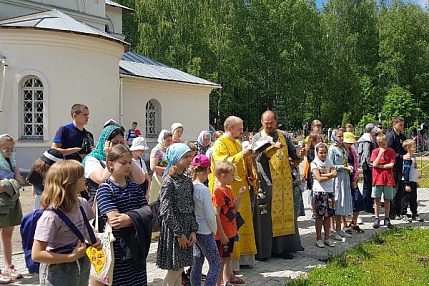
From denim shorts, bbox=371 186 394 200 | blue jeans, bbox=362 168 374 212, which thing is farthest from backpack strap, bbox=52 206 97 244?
blue jeans, bbox=362 168 374 212

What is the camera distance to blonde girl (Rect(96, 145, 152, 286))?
12.2ft

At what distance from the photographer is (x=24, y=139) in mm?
15516

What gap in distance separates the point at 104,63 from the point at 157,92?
509 cm

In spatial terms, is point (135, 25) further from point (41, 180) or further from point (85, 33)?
point (41, 180)

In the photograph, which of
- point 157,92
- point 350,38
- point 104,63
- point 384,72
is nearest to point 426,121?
point 384,72

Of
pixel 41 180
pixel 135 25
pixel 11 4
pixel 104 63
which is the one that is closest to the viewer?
pixel 41 180

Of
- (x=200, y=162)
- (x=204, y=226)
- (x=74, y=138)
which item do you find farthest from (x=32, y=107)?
(x=204, y=226)

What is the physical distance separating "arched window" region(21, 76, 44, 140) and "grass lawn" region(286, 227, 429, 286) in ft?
37.9

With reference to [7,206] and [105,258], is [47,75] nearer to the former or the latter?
[7,206]

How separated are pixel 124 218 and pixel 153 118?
18309 millimetres

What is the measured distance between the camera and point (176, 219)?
4.45 metres

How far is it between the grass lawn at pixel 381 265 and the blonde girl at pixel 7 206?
324 cm

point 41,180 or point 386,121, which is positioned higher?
point 386,121

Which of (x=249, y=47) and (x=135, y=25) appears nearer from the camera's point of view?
(x=135, y=25)
